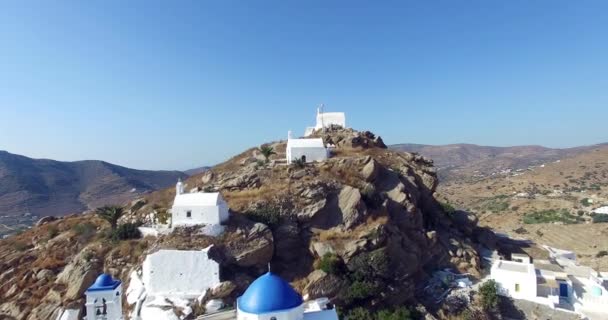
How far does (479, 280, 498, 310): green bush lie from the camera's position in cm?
2389

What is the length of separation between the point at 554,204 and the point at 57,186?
128 m

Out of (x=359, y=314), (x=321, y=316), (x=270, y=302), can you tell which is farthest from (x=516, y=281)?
(x=270, y=302)

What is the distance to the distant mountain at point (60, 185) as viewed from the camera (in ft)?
332

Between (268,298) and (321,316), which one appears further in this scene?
(321,316)

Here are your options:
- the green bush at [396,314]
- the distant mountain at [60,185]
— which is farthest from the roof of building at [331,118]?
the distant mountain at [60,185]

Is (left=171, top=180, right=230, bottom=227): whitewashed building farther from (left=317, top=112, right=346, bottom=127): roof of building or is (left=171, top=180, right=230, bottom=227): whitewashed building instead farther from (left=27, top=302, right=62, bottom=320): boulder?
(left=317, top=112, right=346, bottom=127): roof of building

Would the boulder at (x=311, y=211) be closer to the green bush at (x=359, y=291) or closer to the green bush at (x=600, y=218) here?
the green bush at (x=359, y=291)

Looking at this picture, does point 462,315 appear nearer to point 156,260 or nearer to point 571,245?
point 156,260

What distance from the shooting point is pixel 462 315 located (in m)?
23.7

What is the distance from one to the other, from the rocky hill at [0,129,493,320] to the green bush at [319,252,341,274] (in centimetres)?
7

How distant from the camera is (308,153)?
3353 cm

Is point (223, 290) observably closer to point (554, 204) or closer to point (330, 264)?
point (330, 264)

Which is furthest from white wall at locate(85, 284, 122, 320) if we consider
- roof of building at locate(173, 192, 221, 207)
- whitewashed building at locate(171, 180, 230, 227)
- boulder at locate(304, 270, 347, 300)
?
boulder at locate(304, 270, 347, 300)

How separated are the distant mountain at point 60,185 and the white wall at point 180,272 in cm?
8701
